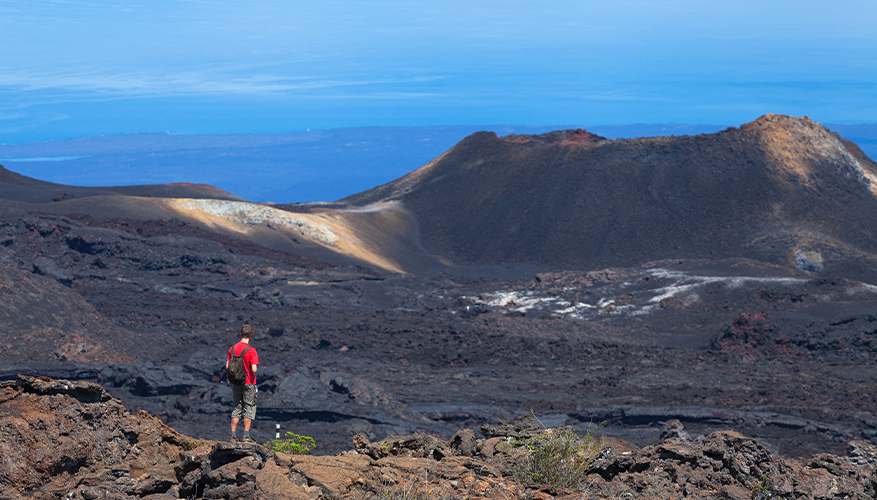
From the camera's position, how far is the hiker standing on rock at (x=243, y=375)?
734 cm

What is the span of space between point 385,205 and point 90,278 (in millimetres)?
23949

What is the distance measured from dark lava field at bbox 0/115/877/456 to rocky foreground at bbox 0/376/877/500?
291 centimetres

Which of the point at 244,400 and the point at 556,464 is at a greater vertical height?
the point at 244,400

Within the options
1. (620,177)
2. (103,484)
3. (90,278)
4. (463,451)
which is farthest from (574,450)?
(620,177)

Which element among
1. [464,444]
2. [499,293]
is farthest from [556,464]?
[499,293]

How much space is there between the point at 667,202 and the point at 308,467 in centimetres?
4136

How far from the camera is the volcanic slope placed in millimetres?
40375

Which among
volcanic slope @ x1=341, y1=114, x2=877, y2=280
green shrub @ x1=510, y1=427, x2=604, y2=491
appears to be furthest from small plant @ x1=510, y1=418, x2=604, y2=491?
volcanic slope @ x1=341, y1=114, x2=877, y2=280

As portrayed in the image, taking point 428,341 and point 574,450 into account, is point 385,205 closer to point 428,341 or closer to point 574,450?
point 428,341

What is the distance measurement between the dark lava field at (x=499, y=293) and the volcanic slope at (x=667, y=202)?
171 mm

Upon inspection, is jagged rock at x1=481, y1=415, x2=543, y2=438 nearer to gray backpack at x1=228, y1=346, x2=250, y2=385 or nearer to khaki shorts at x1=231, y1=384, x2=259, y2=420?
→ khaki shorts at x1=231, y1=384, x2=259, y2=420

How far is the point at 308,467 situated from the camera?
211 inches

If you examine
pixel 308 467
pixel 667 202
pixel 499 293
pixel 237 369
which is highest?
pixel 667 202

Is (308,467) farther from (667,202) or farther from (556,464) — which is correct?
(667,202)
